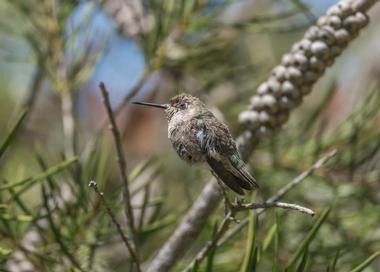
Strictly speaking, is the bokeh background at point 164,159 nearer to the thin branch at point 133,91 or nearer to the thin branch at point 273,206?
the thin branch at point 133,91

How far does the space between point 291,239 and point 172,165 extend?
0.75 m

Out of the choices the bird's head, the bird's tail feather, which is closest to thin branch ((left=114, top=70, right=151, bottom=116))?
the bird's head

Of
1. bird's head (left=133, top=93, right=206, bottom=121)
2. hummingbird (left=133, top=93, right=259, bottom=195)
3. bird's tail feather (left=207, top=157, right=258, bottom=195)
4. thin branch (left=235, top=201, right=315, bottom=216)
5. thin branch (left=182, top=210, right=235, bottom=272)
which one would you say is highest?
bird's head (left=133, top=93, right=206, bottom=121)

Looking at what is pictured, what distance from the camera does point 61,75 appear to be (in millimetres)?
923

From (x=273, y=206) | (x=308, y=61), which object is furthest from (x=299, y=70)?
(x=273, y=206)

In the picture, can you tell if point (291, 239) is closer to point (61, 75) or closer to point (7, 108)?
point (61, 75)

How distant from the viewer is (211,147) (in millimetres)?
558

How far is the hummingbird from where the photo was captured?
535mm

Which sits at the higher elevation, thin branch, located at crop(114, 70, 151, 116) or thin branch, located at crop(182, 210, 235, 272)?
thin branch, located at crop(114, 70, 151, 116)

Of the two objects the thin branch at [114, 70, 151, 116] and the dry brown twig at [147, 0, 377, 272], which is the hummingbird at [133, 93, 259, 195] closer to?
the dry brown twig at [147, 0, 377, 272]

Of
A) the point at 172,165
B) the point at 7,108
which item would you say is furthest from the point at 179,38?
the point at 7,108

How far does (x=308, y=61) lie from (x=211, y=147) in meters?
0.15

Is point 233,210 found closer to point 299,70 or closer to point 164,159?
point 299,70

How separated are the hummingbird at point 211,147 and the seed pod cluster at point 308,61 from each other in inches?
3.5
